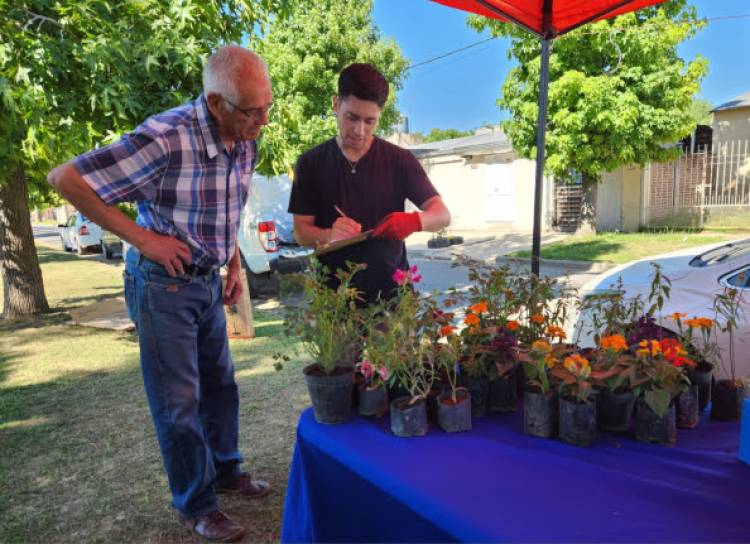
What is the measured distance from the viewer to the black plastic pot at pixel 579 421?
126cm

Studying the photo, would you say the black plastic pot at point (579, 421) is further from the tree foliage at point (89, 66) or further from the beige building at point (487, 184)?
the beige building at point (487, 184)

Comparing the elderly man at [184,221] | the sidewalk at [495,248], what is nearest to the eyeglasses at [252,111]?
the elderly man at [184,221]

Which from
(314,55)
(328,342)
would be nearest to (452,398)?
(328,342)

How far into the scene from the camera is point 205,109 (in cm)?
176

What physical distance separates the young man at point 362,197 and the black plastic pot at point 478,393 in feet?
2.12

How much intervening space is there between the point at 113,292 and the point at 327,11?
8.55m

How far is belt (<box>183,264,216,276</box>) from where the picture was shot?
6.05 ft

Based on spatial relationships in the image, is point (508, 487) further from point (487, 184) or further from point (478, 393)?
point (487, 184)

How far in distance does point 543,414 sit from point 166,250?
127cm

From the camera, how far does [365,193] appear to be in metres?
2.07

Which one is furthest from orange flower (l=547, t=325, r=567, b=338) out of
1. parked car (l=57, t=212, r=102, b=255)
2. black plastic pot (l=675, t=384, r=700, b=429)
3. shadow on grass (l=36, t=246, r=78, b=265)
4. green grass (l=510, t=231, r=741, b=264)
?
Result: parked car (l=57, t=212, r=102, b=255)

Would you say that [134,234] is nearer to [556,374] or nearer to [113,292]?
[556,374]

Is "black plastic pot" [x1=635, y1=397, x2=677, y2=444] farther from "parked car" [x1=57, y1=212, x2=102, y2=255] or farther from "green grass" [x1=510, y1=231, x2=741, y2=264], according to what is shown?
"parked car" [x1=57, y1=212, x2=102, y2=255]

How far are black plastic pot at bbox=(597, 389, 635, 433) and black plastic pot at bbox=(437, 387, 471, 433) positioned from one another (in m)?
0.34
